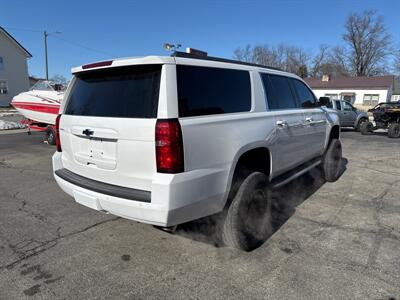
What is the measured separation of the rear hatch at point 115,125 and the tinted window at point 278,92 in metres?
1.73

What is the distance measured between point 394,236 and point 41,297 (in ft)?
12.4

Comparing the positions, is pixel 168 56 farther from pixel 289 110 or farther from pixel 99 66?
pixel 289 110

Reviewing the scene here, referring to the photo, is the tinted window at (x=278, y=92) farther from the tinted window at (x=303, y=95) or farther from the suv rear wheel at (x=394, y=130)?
the suv rear wheel at (x=394, y=130)

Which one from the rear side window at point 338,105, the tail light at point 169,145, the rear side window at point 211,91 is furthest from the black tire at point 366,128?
the tail light at point 169,145

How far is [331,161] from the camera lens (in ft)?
19.1

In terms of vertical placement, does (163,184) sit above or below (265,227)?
above

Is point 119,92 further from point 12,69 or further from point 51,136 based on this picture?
point 12,69

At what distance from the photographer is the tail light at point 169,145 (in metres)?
2.46

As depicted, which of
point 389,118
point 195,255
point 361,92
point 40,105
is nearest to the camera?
point 195,255

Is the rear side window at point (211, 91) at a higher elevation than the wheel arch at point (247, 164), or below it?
higher

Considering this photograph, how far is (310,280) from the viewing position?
2768mm

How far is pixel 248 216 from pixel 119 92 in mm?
1818

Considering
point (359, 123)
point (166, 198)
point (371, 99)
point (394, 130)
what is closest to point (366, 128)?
point (359, 123)

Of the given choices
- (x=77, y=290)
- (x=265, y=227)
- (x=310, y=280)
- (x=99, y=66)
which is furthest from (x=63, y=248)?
(x=310, y=280)
